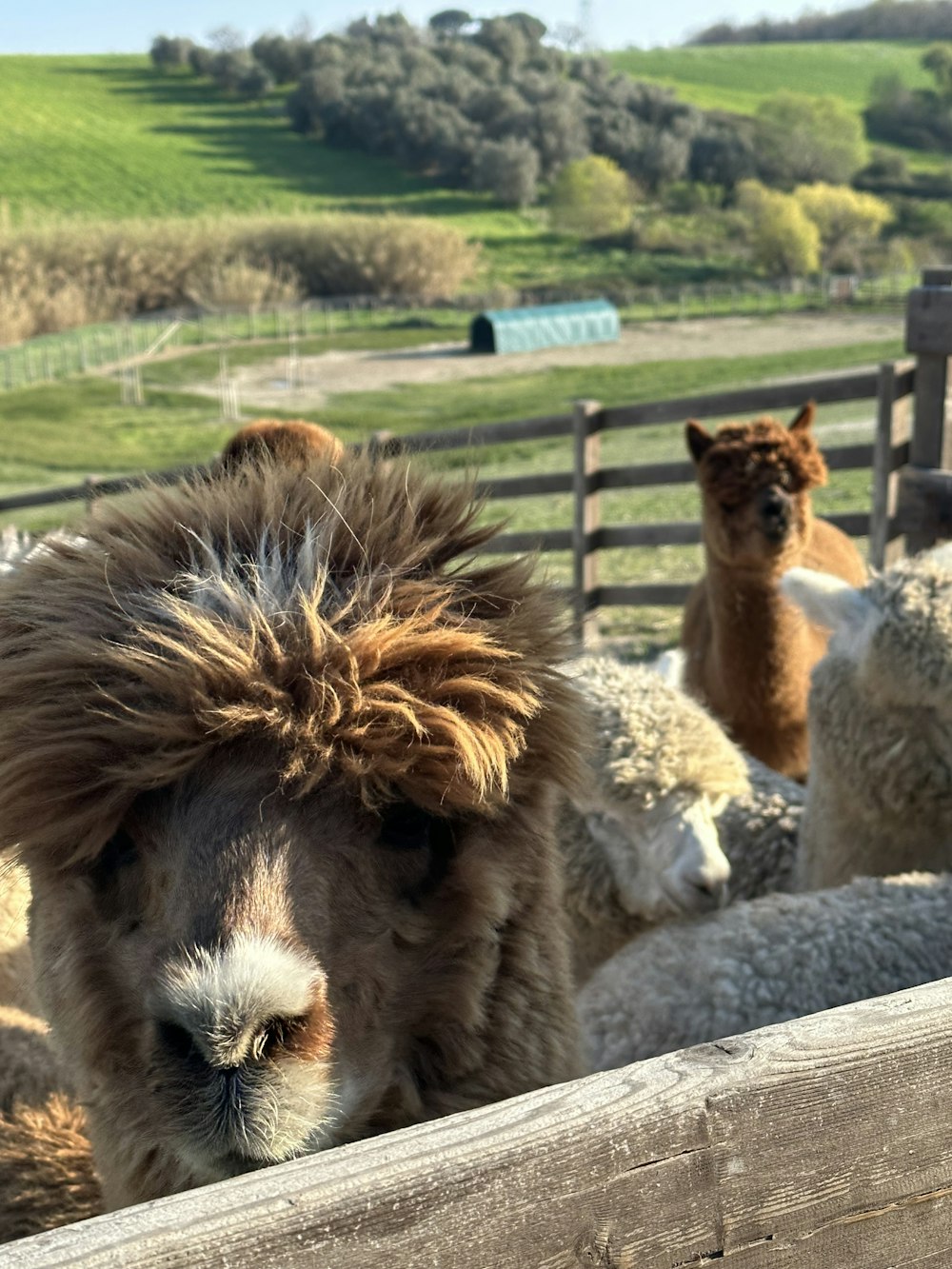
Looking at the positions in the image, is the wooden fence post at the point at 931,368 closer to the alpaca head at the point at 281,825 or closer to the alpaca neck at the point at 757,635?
the alpaca neck at the point at 757,635

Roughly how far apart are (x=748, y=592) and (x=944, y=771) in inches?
121

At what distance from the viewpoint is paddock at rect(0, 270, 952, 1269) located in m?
1.11

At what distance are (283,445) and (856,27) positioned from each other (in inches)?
7592

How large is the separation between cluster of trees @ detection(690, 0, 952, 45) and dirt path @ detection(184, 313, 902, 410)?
123 meters

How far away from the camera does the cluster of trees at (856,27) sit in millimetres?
165750

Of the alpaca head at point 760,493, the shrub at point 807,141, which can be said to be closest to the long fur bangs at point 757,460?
the alpaca head at point 760,493

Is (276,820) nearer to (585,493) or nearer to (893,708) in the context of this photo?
(893,708)

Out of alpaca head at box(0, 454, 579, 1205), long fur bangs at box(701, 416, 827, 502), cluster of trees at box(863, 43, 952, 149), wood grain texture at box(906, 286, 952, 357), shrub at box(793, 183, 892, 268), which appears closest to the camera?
alpaca head at box(0, 454, 579, 1205)

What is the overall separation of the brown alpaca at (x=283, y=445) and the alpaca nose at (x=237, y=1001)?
1022mm

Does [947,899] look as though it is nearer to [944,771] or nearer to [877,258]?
[944,771]

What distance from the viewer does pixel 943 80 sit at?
126m

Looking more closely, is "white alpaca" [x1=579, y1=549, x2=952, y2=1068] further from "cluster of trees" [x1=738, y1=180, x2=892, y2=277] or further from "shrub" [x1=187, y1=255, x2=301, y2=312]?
"cluster of trees" [x1=738, y1=180, x2=892, y2=277]

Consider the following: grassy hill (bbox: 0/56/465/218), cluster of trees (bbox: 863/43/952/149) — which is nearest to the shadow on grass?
grassy hill (bbox: 0/56/465/218)

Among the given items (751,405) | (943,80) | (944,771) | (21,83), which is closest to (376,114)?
(21,83)
